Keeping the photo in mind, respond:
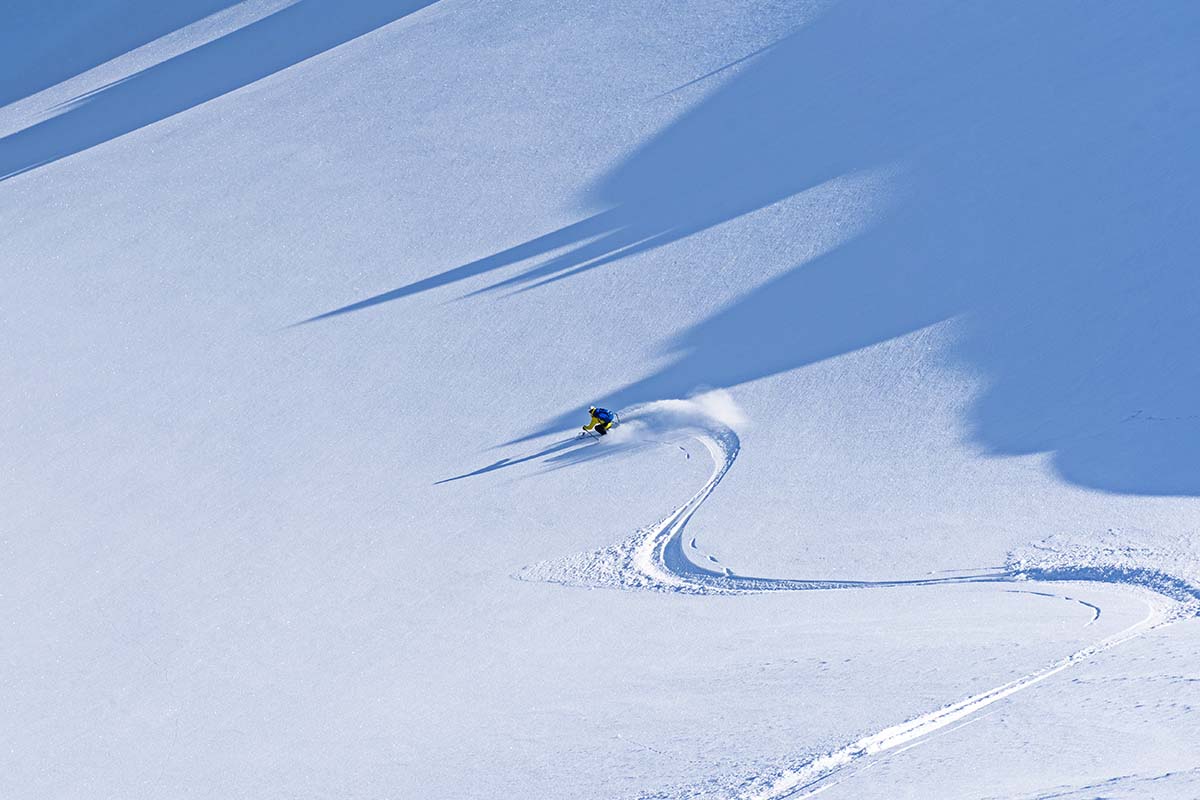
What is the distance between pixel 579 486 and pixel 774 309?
319 centimetres

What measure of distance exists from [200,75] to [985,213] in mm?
12514

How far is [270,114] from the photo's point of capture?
1820cm

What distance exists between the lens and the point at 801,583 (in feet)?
32.0

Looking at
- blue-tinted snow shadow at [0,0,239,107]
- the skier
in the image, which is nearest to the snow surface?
the skier

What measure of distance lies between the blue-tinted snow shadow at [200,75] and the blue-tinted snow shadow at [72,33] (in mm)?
1255

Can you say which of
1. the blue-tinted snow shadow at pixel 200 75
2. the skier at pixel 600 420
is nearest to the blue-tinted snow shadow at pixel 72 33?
the blue-tinted snow shadow at pixel 200 75

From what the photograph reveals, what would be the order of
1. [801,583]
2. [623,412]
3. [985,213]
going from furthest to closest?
[985,213], [623,412], [801,583]

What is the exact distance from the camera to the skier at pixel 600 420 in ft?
38.1

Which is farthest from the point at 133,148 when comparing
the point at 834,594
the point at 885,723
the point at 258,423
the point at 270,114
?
the point at 885,723

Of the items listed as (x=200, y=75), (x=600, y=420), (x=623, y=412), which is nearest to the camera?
(x=600, y=420)

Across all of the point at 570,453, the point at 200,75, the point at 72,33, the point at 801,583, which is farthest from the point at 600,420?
the point at 72,33

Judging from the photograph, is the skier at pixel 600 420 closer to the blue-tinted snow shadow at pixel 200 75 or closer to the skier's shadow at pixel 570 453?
the skier's shadow at pixel 570 453

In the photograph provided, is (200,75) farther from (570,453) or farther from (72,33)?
(570,453)

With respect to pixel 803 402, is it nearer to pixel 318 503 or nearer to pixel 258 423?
pixel 318 503
